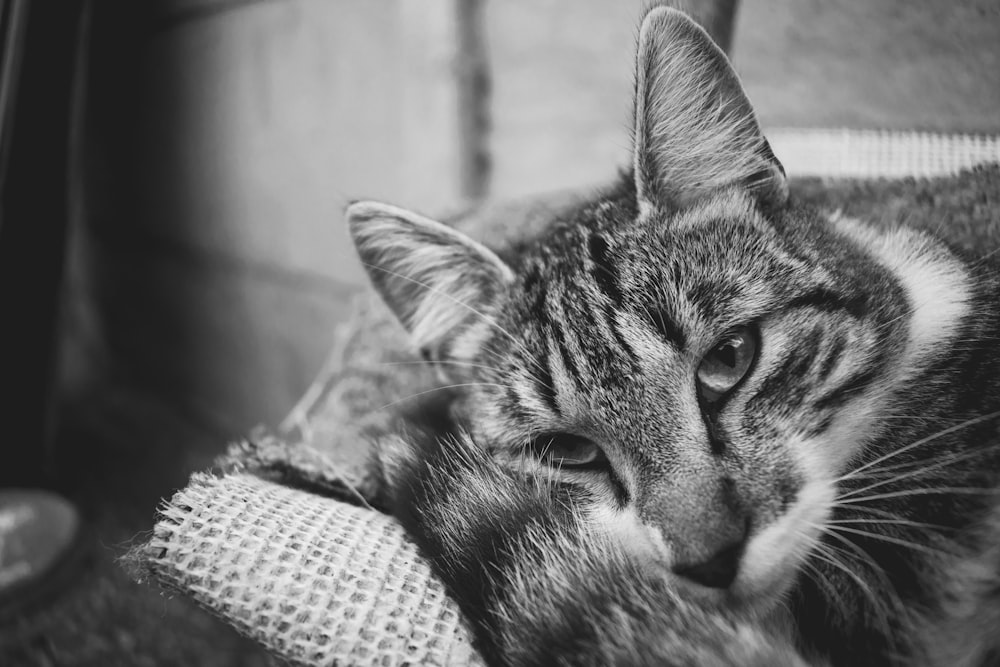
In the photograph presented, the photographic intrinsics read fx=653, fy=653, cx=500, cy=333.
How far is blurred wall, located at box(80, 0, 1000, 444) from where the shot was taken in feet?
3.46

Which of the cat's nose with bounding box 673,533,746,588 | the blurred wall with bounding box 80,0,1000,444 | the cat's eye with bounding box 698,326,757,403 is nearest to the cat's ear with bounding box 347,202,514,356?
the blurred wall with bounding box 80,0,1000,444

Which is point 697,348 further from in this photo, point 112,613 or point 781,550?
point 112,613

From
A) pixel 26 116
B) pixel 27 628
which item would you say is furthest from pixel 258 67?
pixel 27 628

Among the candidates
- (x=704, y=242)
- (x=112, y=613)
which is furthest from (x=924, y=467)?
(x=112, y=613)

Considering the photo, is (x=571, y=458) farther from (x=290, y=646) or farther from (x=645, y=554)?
(x=290, y=646)

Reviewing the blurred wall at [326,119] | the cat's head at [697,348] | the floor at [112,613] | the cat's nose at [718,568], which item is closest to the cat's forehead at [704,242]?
the cat's head at [697,348]

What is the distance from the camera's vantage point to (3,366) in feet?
6.21

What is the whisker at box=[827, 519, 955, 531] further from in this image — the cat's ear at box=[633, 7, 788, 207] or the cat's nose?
the cat's ear at box=[633, 7, 788, 207]

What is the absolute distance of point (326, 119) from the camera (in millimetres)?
2121

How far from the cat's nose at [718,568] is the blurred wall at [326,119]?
57 centimetres

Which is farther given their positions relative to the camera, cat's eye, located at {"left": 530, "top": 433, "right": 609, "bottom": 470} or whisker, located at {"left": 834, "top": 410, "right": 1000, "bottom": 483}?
cat's eye, located at {"left": 530, "top": 433, "right": 609, "bottom": 470}

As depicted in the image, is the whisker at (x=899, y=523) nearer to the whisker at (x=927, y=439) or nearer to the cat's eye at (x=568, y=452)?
the whisker at (x=927, y=439)

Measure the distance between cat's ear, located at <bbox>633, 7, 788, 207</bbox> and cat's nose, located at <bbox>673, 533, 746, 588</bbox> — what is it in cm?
41

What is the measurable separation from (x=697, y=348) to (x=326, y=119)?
177 centimetres
